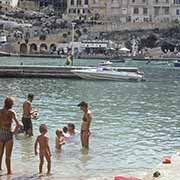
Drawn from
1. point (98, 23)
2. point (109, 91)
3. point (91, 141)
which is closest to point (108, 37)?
point (98, 23)

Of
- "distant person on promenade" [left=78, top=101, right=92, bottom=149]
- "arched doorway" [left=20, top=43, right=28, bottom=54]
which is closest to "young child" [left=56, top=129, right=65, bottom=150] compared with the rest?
"distant person on promenade" [left=78, top=101, right=92, bottom=149]

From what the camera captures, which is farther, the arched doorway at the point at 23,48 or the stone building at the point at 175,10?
the stone building at the point at 175,10

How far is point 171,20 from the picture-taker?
176 metres

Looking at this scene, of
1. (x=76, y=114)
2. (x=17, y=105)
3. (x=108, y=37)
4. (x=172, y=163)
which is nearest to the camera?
(x=172, y=163)

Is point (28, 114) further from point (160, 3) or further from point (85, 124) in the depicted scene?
point (160, 3)

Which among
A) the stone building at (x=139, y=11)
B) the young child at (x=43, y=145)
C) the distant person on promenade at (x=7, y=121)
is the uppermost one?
the stone building at (x=139, y=11)

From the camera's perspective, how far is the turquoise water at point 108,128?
17.2 meters

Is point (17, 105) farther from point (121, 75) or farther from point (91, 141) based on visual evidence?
point (121, 75)

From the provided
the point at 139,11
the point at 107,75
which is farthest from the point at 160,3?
the point at 107,75

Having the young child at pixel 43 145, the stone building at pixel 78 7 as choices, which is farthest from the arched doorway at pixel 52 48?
the young child at pixel 43 145

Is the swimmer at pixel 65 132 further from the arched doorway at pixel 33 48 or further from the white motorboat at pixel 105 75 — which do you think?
the arched doorway at pixel 33 48

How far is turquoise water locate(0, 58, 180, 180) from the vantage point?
1718 centimetres

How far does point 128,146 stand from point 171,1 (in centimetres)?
15932

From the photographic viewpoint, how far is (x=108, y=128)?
24891 mm
